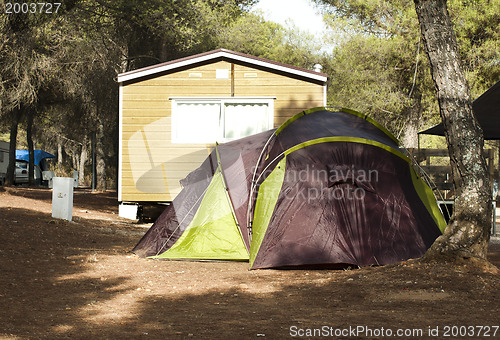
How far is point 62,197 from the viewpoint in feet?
36.2

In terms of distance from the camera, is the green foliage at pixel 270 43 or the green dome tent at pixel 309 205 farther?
the green foliage at pixel 270 43

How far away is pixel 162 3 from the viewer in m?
19.3

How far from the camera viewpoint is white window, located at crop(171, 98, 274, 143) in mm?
12945

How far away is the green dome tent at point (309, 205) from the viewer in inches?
273

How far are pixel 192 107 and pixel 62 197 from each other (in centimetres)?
363

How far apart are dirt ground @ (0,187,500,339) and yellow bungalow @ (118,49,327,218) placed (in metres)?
5.27

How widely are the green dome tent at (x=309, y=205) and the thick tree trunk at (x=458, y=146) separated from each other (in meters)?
1.27

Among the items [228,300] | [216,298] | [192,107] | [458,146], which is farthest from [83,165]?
[458,146]

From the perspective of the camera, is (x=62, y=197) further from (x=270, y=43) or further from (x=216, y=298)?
(x=270, y=43)

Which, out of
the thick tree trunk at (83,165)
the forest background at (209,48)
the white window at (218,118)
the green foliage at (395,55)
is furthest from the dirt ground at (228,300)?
the thick tree trunk at (83,165)

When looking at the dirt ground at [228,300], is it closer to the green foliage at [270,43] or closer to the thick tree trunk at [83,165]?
the green foliage at [270,43]

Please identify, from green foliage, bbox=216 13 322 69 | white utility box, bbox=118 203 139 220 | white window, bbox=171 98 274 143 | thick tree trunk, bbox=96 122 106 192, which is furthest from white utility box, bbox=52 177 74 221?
thick tree trunk, bbox=96 122 106 192

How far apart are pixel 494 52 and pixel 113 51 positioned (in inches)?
542

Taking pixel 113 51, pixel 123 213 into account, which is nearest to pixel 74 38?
pixel 113 51
